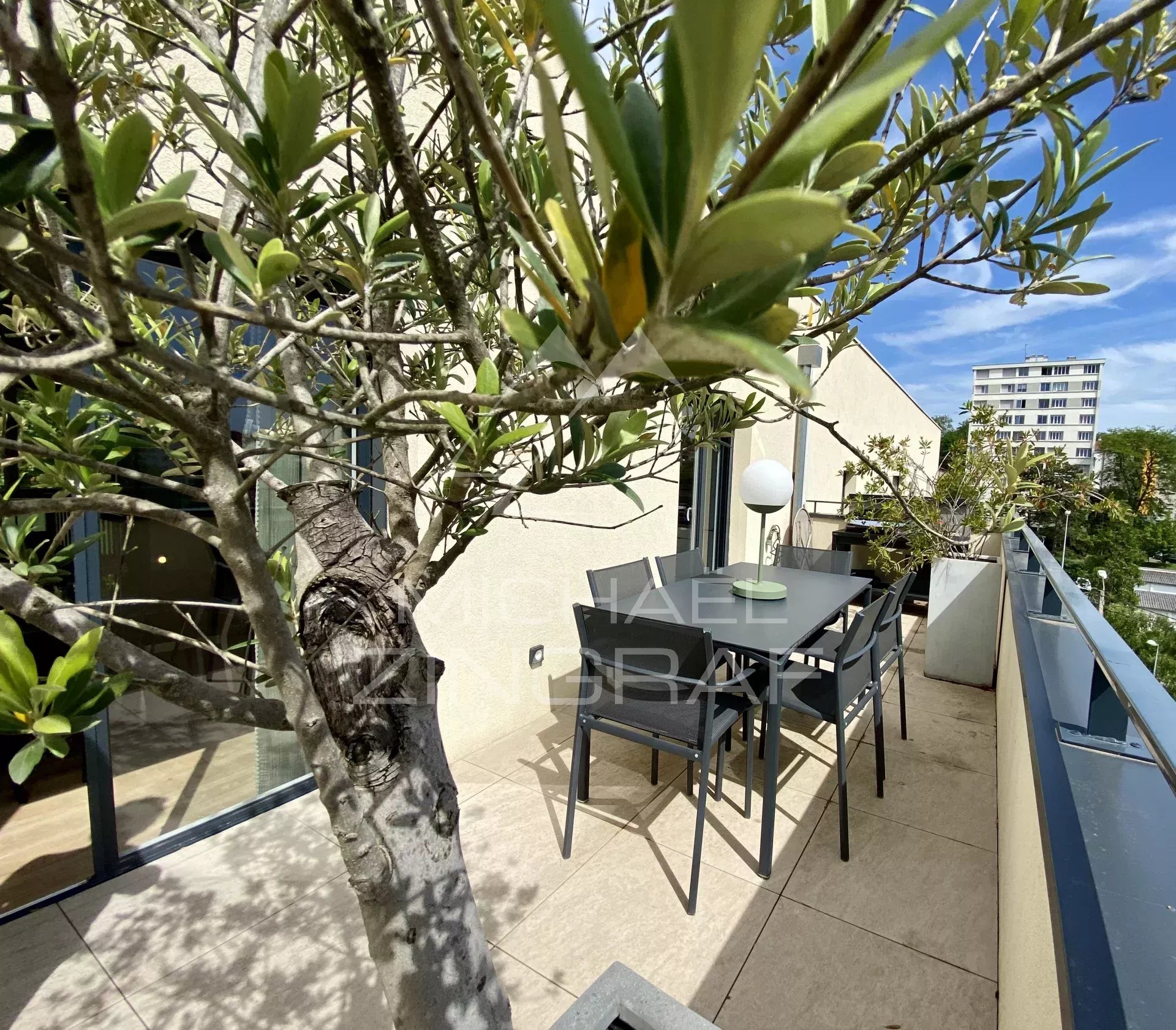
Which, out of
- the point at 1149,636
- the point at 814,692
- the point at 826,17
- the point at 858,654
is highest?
the point at 826,17

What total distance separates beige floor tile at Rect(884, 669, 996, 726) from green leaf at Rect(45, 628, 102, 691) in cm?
504

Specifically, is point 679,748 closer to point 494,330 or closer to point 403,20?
point 494,330

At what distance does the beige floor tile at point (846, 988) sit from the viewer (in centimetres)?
191

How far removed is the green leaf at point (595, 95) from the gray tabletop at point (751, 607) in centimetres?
258

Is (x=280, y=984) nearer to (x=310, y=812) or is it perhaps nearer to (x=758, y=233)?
(x=310, y=812)

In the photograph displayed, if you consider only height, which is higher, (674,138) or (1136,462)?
(1136,462)

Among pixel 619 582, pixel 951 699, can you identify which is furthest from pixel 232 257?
pixel 951 699

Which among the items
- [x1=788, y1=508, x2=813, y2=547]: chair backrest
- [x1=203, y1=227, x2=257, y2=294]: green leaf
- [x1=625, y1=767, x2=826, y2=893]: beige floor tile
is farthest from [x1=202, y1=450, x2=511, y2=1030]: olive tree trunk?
[x1=788, y1=508, x2=813, y2=547]: chair backrest

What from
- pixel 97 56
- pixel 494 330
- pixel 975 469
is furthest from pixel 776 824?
pixel 975 469

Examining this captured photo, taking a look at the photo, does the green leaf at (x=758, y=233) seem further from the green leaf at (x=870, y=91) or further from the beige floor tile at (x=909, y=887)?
the beige floor tile at (x=909, y=887)

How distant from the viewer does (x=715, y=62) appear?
0.75 ft

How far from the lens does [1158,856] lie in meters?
1.03

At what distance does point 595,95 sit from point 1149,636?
27983 mm

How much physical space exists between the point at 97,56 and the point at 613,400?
1.44 m
